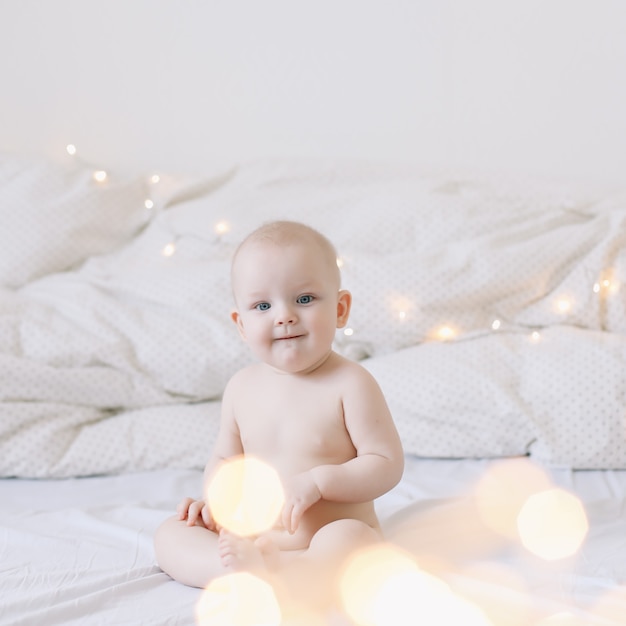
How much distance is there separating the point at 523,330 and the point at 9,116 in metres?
1.57

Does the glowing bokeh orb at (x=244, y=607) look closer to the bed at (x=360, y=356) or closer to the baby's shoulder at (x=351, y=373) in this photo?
the bed at (x=360, y=356)

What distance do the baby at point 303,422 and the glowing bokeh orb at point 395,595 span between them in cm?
3

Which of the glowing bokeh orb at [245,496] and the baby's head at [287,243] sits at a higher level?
the baby's head at [287,243]

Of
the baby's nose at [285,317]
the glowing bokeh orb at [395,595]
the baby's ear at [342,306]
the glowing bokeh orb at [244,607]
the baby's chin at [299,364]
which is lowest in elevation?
the glowing bokeh orb at [395,595]

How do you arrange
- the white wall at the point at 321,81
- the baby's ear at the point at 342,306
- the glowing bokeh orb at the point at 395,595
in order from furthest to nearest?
1. the white wall at the point at 321,81
2. the baby's ear at the point at 342,306
3. the glowing bokeh orb at the point at 395,595

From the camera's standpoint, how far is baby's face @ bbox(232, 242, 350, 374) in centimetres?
110

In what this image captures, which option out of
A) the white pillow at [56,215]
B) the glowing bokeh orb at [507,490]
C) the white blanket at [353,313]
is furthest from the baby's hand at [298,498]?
the white pillow at [56,215]

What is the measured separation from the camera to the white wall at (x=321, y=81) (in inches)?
85.1

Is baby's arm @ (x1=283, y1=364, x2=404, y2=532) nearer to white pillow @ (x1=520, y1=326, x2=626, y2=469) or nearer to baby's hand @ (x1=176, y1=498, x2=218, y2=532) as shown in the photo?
baby's hand @ (x1=176, y1=498, x2=218, y2=532)

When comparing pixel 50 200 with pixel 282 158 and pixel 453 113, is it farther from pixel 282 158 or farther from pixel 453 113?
pixel 453 113

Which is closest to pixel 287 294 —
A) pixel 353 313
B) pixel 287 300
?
pixel 287 300

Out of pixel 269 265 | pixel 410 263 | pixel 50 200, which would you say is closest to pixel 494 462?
pixel 410 263

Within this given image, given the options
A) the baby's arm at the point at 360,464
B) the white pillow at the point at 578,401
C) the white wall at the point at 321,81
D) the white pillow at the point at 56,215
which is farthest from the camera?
the white wall at the point at 321,81

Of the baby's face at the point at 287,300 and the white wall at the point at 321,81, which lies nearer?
the baby's face at the point at 287,300
